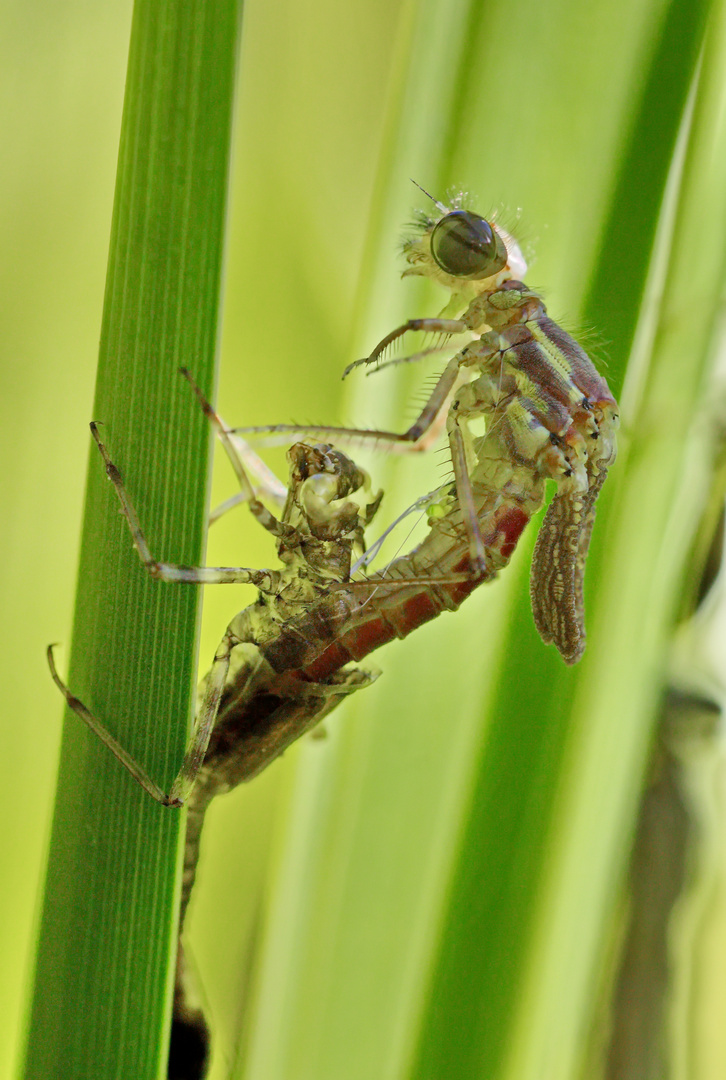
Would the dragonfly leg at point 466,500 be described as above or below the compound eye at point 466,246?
below

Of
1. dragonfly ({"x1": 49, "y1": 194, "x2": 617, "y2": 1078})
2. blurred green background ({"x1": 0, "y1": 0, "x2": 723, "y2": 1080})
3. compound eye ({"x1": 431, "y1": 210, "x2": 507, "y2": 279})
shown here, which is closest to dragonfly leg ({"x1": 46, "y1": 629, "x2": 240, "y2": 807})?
dragonfly ({"x1": 49, "y1": 194, "x2": 617, "y2": 1078})

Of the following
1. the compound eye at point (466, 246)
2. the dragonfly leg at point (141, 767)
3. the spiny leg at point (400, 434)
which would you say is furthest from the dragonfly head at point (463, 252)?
the dragonfly leg at point (141, 767)

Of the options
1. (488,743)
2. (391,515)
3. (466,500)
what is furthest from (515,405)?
(488,743)

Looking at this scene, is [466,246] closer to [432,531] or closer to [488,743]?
[432,531]

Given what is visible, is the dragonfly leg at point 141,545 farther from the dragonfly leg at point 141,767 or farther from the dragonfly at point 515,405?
the dragonfly at point 515,405

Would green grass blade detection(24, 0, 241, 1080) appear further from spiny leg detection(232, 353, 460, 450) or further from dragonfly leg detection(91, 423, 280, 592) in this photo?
spiny leg detection(232, 353, 460, 450)

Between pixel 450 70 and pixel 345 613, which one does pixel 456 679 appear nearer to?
pixel 345 613

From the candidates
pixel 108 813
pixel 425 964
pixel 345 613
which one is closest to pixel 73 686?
pixel 108 813
